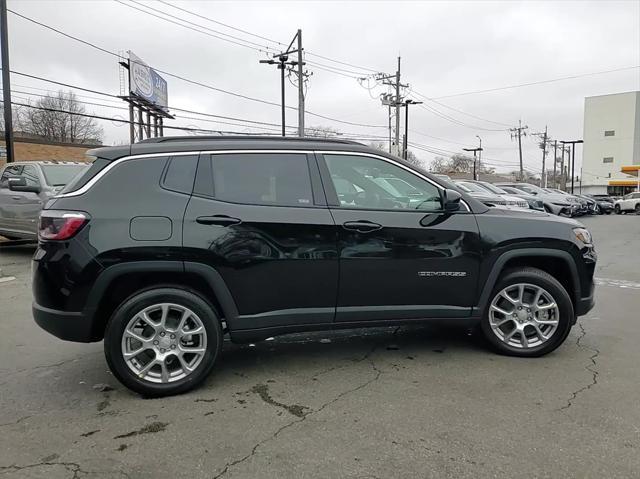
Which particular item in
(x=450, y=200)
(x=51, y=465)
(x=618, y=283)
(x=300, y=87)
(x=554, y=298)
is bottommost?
(x=51, y=465)

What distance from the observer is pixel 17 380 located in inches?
158

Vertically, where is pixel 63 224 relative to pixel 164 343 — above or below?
above

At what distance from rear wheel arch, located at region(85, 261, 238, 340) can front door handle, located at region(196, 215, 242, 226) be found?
0.32 m

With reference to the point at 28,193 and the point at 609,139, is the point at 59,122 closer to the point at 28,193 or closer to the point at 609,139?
the point at 28,193

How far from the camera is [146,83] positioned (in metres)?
35.6

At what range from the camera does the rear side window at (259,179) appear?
3842 mm

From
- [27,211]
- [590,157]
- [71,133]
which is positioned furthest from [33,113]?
[590,157]

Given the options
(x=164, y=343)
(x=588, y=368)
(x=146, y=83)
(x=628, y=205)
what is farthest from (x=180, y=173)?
(x=628, y=205)

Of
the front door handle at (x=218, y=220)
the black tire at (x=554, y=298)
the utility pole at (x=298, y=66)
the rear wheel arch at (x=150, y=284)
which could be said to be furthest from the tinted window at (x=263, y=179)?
the utility pole at (x=298, y=66)

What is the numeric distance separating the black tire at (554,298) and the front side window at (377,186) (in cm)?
91

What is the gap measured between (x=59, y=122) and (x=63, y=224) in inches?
1698

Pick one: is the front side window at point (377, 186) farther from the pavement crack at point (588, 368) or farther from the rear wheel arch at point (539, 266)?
the pavement crack at point (588, 368)

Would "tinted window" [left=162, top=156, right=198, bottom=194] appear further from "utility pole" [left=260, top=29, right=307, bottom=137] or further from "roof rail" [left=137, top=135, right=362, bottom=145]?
"utility pole" [left=260, top=29, right=307, bottom=137]

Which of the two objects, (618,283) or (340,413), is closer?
(340,413)
